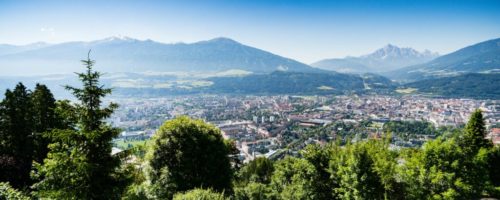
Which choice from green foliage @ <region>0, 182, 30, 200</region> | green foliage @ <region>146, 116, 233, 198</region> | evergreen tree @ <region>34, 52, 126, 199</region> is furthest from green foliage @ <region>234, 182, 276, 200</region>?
green foliage @ <region>0, 182, 30, 200</region>

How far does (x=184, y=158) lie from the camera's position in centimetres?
1534

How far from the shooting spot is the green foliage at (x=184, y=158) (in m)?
15.3

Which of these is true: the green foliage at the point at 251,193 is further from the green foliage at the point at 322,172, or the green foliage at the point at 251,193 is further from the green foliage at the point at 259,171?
the green foliage at the point at 259,171

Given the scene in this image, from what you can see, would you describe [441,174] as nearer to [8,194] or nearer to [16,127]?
[8,194]

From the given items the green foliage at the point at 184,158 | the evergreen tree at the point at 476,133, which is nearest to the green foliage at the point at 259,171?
the evergreen tree at the point at 476,133

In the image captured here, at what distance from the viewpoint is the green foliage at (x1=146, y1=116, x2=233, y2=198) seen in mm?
15258

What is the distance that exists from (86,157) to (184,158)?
7291 millimetres

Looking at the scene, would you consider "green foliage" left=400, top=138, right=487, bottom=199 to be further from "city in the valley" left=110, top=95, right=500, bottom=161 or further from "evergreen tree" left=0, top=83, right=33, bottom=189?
"city in the valley" left=110, top=95, right=500, bottom=161

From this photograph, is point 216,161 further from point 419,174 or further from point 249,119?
point 249,119

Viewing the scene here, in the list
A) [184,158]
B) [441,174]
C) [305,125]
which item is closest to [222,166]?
[184,158]

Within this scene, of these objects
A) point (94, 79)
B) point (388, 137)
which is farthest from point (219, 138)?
point (94, 79)

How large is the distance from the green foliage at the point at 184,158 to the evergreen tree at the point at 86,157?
21.6ft

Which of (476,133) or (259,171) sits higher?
(476,133)

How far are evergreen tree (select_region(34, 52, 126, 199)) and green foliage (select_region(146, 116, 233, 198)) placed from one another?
21.6ft
